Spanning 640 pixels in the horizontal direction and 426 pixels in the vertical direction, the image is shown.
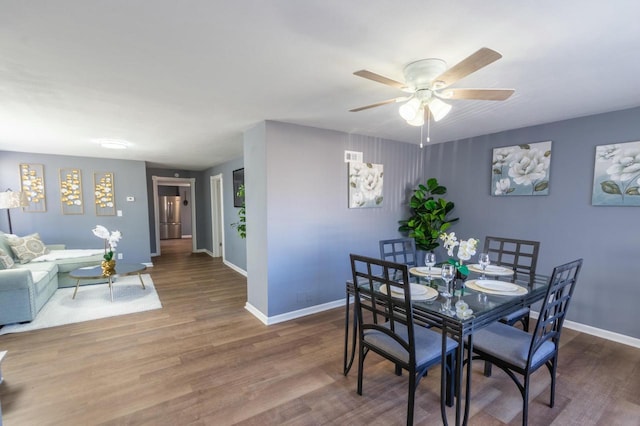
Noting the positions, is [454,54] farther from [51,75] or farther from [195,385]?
[195,385]

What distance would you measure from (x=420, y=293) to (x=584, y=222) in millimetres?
2507

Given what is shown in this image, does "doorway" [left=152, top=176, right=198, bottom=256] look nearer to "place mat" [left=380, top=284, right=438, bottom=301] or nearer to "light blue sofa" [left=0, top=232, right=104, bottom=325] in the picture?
"light blue sofa" [left=0, top=232, right=104, bottom=325]

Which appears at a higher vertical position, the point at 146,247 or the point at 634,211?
the point at 634,211

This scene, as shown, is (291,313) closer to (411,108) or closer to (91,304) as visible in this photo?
(411,108)

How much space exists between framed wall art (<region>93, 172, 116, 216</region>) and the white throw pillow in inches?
47.9

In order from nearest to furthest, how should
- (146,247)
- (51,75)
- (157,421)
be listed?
(157,421) < (51,75) < (146,247)

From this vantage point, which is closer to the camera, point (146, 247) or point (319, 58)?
point (319, 58)

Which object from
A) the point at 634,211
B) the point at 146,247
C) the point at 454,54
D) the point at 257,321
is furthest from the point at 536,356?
the point at 146,247

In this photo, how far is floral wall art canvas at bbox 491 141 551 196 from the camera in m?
3.33

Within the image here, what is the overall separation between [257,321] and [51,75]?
9.55ft

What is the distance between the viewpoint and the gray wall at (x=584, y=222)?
110 inches

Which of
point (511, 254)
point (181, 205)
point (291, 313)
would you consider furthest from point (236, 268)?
point (181, 205)

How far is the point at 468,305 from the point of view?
1791 mm

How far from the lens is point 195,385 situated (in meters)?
2.17
